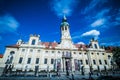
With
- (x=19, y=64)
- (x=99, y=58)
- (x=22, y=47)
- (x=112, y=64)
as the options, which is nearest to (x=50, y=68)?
(x=19, y=64)

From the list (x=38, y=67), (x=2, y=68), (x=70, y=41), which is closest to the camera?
(x=2, y=68)

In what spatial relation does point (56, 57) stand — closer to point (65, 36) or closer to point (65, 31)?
point (65, 36)

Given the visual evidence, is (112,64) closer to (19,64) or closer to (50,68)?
(50,68)

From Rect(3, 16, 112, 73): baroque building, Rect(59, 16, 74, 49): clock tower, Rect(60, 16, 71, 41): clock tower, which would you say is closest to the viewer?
Rect(3, 16, 112, 73): baroque building

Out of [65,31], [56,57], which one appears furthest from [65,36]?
[56,57]

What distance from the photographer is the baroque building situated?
3303cm

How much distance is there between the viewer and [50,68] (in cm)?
3388

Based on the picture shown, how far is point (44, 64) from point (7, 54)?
13.8 metres

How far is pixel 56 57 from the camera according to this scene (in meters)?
36.0

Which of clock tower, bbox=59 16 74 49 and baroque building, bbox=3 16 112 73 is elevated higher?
clock tower, bbox=59 16 74 49

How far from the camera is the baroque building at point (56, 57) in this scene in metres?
33.0

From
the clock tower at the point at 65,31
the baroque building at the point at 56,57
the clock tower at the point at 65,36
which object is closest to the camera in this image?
the baroque building at the point at 56,57

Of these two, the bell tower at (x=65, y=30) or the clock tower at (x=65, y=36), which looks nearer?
the clock tower at (x=65, y=36)

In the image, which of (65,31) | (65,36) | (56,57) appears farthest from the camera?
(65,31)
